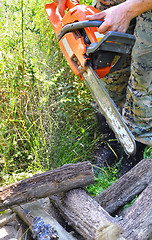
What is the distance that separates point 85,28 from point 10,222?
1482 mm

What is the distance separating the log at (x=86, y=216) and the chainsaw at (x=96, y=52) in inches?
16.2

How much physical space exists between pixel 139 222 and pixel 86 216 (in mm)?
318

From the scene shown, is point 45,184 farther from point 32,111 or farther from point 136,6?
point 136,6

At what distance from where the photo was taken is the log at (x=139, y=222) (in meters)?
1.58

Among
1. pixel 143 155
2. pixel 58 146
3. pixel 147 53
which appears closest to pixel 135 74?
pixel 147 53

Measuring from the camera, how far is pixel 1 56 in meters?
2.67

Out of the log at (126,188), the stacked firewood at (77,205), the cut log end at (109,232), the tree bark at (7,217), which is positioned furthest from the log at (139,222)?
the tree bark at (7,217)

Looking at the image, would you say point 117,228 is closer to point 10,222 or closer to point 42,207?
point 42,207

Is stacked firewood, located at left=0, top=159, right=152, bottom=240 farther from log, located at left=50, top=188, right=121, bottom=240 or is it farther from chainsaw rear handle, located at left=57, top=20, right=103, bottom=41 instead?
chainsaw rear handle, located at left=57, top=20, right=103, bottom=41

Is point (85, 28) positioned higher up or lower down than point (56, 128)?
higher up

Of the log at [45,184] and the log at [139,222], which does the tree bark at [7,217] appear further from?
the log at [139,222]

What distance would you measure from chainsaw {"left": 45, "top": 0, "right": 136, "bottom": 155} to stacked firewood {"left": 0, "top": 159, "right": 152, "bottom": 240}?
0.38 m

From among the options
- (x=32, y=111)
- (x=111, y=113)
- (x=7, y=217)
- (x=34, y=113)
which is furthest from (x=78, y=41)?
(x=7, y=217)

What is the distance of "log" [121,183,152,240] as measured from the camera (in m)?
1.58
